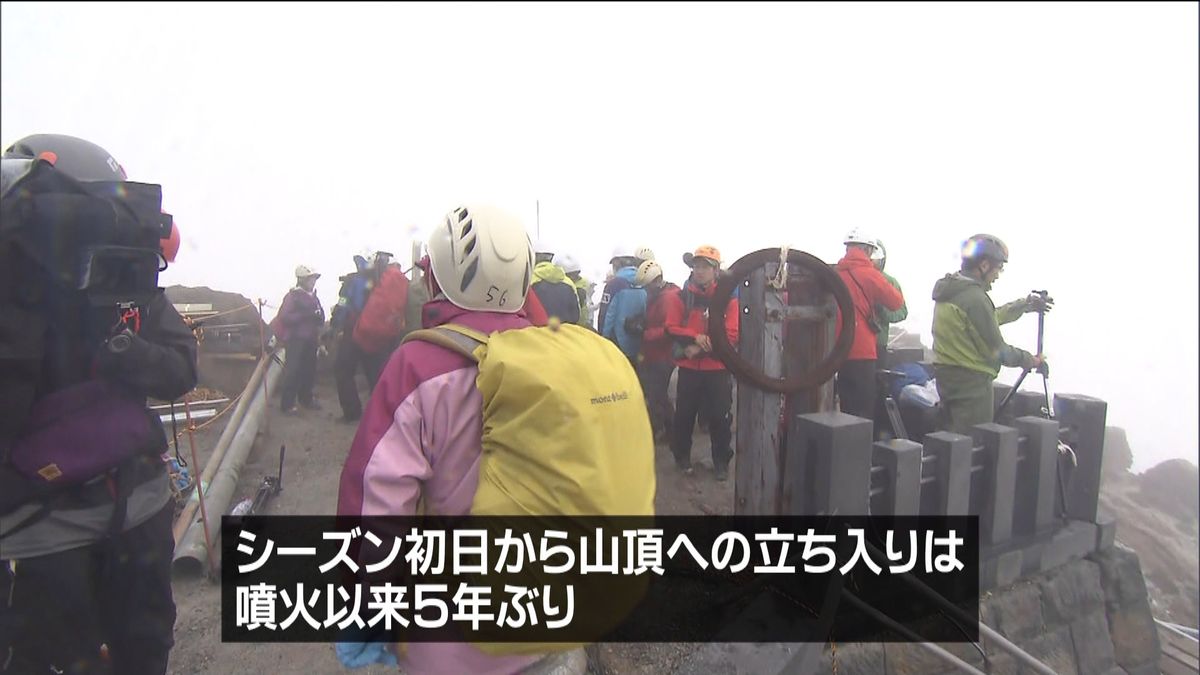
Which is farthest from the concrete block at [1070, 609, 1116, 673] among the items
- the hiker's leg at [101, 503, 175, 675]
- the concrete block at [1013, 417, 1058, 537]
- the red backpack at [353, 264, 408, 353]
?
the red backpack at [353, 264, 408, 353]

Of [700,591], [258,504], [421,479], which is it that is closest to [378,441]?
[421,479]

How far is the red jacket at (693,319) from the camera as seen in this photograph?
6.07m

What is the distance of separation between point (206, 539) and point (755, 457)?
411 cm

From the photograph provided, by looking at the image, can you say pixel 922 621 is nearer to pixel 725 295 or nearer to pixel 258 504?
pixel 725 295

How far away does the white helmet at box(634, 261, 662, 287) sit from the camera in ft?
22.8

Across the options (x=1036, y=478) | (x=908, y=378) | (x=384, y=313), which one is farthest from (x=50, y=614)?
(x=908, y=378)

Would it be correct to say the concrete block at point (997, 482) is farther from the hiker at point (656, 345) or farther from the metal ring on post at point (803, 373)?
the hiker at point (656, 345)

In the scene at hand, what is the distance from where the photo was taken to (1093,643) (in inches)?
183

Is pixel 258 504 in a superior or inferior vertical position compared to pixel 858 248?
inferior

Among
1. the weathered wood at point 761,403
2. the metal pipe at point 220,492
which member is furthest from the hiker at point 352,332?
the weathered wood at point 761,403

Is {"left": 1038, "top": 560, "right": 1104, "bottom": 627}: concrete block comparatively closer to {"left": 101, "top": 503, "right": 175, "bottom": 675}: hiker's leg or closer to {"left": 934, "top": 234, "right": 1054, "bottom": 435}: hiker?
{"left": 934, "top": 234, "right": 1054, "bottom": 435}: hiker

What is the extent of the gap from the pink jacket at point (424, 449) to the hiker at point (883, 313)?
4335 mm

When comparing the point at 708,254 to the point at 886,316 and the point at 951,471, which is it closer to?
the point at 886,316

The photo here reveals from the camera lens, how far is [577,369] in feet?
5.50
